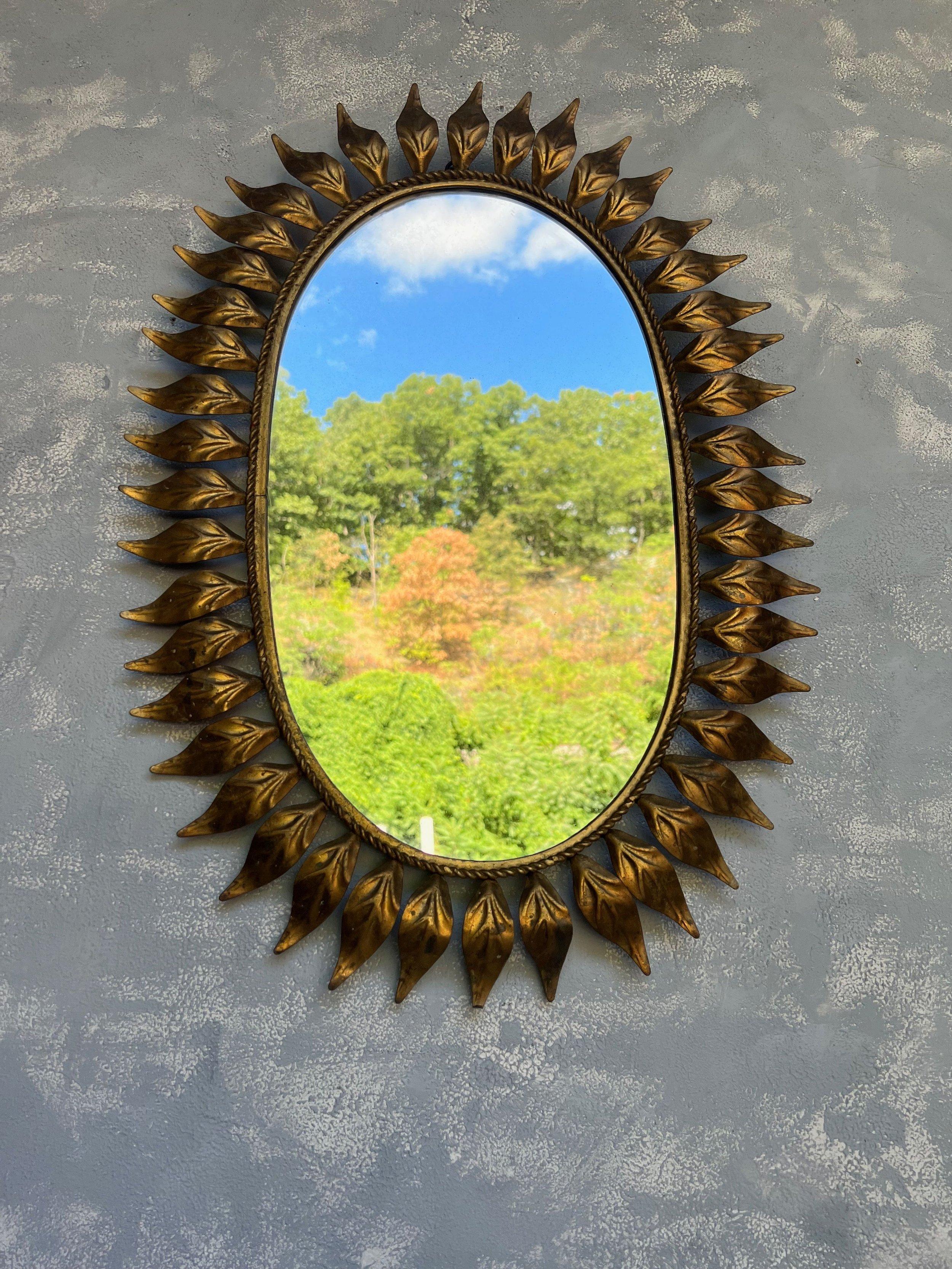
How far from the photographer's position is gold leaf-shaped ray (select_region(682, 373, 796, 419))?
0.99 metres

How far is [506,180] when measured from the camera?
977mm

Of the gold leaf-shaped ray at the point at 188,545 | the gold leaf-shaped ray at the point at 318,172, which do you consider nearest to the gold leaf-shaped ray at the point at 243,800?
the gold leaf-shaped ray at the point at 188,545

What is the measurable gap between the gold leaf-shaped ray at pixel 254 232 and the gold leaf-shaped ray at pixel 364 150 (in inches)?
4.7

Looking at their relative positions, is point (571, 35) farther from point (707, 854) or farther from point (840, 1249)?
point (840, 1249)

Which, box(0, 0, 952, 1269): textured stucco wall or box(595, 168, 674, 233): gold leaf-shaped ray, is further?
box(595, 168, 674, 233): gold leaf-shaped ray

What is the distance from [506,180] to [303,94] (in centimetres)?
28

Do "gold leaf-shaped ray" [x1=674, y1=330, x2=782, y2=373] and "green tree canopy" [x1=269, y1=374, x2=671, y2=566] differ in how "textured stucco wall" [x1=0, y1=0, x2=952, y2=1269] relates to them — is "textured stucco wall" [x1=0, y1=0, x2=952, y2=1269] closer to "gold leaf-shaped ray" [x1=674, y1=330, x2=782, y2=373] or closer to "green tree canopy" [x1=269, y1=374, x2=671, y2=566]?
"gold leaf-shaped ray" [x1=674, y1=330, x2=782, y2=373]

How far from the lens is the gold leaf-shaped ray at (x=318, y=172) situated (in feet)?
3.15

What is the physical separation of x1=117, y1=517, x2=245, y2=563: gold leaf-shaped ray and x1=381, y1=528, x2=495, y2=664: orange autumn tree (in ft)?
0.63

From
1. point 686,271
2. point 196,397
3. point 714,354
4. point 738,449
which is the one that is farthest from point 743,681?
point 196,397

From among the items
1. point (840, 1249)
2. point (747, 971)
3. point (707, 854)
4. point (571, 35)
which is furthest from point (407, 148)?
point (840, 1249)

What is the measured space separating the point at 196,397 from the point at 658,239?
1.93ft

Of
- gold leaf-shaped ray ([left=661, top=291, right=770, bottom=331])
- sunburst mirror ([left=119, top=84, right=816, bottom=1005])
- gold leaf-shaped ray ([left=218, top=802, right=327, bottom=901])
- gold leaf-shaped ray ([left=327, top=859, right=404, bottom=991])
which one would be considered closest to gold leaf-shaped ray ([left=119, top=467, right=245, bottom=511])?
sunburst mirror ([left=119, top=84, right=816, bottom=1005])

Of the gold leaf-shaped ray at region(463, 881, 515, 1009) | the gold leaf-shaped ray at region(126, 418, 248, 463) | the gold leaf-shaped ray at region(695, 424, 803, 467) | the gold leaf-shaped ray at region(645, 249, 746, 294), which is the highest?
the gold leaf-shaped ray at region(645, 249, 746, 294)
